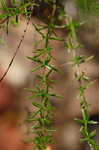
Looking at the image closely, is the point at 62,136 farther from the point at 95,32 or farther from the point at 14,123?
the point at 95,32

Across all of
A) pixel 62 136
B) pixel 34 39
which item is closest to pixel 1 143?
pixel 62 136

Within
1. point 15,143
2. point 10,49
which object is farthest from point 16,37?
point 15,143

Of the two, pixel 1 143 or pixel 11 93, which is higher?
pixel 11 93

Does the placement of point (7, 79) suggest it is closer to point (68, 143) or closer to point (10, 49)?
point (10, 49)

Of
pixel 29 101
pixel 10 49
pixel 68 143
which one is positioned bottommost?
pixel 68 143

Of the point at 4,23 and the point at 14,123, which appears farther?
the point at 14,123

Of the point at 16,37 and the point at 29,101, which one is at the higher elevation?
the point at 16,37
